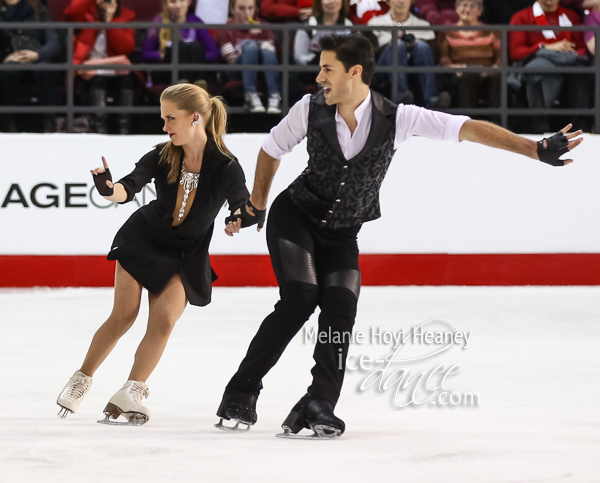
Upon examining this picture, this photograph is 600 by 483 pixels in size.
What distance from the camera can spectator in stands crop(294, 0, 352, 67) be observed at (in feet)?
23.9

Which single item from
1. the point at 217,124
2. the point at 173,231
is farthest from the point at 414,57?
the point at 173,231

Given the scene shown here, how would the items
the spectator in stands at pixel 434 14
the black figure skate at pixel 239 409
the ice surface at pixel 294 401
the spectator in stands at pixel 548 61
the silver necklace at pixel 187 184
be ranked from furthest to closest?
the spectator in stands at pixel 434 14, the spectator in stands at pixel 548 61, the silver necklace at pixel 187 184, the black figure skate at pixel 239 409, the ice surface at pixel 294 401

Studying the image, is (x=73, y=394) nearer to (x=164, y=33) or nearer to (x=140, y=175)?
(x=140, y=175)

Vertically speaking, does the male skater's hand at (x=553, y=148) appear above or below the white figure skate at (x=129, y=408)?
above

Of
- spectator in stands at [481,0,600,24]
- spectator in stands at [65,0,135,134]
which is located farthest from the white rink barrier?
spectator in stands at [481,0,600,24]

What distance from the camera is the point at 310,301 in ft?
10.8

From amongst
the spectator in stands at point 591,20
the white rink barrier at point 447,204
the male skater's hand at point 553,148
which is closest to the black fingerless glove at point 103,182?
the male skater's hand at point 553,148

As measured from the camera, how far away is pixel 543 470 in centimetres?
276

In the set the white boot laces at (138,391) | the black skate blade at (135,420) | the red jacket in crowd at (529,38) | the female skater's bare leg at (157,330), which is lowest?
the black skate blade at (135,420)

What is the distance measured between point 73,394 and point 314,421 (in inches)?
35.4

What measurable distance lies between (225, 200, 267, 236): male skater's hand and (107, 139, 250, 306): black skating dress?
0.13 meters

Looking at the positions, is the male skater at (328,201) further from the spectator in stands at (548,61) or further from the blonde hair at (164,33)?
the spectator in stands at (548,61)

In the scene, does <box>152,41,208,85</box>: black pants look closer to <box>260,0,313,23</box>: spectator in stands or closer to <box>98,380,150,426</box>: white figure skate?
<box>260,0,313,23</box>: spectator in stands

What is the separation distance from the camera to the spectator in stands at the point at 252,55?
7.25 m
